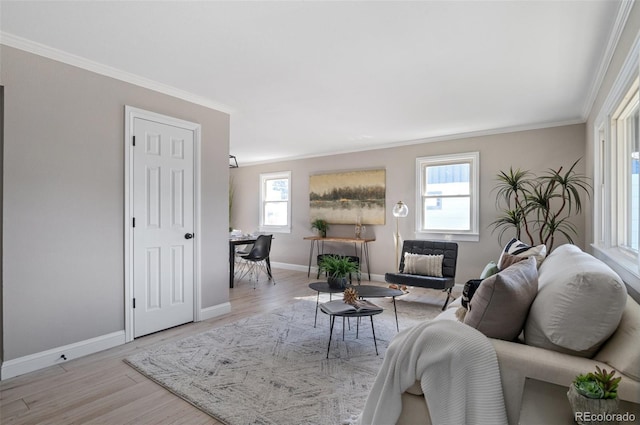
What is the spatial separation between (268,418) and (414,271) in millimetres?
3096

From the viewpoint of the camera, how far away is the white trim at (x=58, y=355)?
247 cm

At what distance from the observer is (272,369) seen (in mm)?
2578

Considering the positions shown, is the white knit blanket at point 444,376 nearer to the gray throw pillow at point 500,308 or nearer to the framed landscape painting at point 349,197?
the gray throw pillow at point 500,308

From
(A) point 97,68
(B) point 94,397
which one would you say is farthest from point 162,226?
(B) point 94,397

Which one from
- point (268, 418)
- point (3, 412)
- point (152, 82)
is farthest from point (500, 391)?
point (152, 82)

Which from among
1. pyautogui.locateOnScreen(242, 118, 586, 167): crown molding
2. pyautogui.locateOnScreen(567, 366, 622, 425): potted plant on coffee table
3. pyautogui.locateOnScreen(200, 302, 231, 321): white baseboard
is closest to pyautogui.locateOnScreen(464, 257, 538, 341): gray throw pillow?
pyautogui.locateOnScreen(567, 366, 622, 425): potted plant on coffee table

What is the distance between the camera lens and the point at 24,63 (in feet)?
8.39

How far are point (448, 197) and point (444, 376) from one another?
4.41 m

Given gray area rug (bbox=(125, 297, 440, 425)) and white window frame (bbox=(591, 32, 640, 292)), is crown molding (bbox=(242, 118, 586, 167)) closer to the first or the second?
white window frame (bbox=(591, 32, 640, 292))

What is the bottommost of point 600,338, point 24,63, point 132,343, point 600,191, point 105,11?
point 132,343

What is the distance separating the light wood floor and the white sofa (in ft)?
4.95

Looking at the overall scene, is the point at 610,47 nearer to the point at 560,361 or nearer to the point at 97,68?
the point at 560,361

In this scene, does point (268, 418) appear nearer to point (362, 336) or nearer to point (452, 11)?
point (362, 336)

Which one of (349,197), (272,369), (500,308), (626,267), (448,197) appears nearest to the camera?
(500,308)
